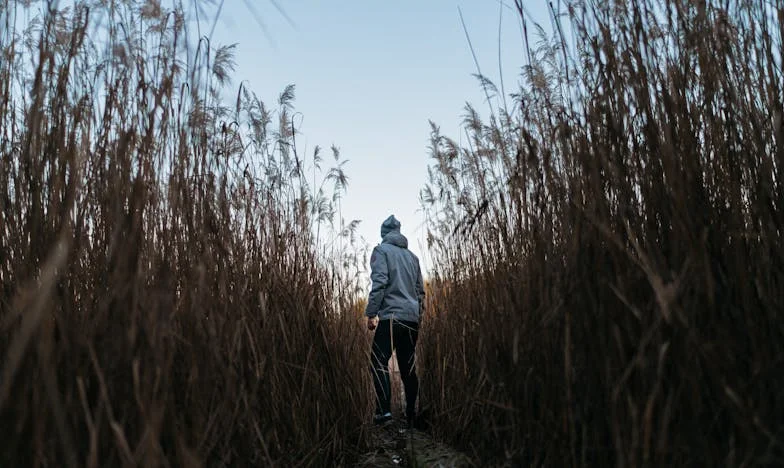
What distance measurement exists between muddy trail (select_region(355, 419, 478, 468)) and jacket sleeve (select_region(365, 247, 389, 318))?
899 mm

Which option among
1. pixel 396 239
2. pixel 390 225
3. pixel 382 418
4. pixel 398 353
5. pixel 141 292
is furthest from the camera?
pixel 390 225

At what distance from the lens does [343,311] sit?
3.68 m

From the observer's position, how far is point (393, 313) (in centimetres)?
442

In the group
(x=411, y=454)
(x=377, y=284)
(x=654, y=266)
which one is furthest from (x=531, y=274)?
(x=377, y=284)

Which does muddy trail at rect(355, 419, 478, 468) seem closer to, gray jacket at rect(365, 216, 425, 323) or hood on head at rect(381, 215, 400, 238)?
gray jacket at rect(365, 216, 425, 323)

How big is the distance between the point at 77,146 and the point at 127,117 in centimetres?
19

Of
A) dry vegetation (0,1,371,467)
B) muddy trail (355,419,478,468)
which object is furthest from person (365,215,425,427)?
dry vegetation (0,1,371,467)

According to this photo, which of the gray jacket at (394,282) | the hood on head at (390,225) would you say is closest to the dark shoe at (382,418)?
the gray jacket at (394,282)

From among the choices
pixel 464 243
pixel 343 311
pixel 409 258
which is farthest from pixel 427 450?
pixel 409 258

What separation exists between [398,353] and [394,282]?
1.78 ft

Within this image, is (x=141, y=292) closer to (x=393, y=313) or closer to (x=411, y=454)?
(x=411, y=454)

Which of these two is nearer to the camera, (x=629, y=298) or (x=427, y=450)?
(x=629, y=298)

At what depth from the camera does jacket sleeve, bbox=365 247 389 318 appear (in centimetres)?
439

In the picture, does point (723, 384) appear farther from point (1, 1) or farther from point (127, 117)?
point (1, 1)
